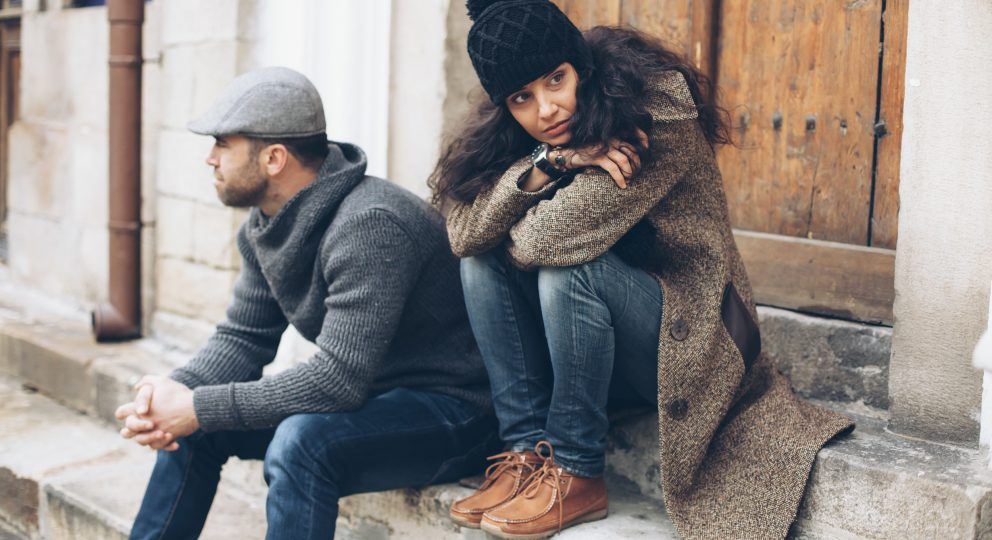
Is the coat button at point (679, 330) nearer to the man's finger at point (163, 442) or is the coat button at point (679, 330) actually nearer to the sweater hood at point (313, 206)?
the sweater hood at point (313, 206)

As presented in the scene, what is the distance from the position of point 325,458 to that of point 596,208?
2.77ft

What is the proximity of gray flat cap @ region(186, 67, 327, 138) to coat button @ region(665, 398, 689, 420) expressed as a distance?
3.88 feet

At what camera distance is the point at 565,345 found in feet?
8.48

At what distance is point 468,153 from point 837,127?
1.03 metres

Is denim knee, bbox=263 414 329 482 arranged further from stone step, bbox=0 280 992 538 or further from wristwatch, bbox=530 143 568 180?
wristwatch, bbox=530 143 568 180

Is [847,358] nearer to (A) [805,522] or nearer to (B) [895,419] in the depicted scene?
(B) [895,419]

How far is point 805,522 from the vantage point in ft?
8.32

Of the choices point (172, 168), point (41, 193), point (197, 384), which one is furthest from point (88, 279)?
point (197, 384)

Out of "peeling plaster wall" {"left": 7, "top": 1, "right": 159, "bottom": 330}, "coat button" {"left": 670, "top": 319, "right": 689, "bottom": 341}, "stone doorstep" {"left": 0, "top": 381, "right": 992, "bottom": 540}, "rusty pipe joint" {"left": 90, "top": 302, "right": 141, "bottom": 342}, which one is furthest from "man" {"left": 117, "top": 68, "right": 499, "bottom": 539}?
"peeling plaster wall" {"left": 7, "top": 1, "right": 159, "bottom": 330}

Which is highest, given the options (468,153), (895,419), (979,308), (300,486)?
(468,153)

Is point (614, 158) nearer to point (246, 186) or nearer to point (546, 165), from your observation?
point (546, 165)

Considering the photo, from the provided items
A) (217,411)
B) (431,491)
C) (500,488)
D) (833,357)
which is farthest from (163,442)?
(833,357)

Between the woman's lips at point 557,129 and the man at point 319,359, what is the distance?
0.47 meters

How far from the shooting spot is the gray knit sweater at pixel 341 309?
2824mm
